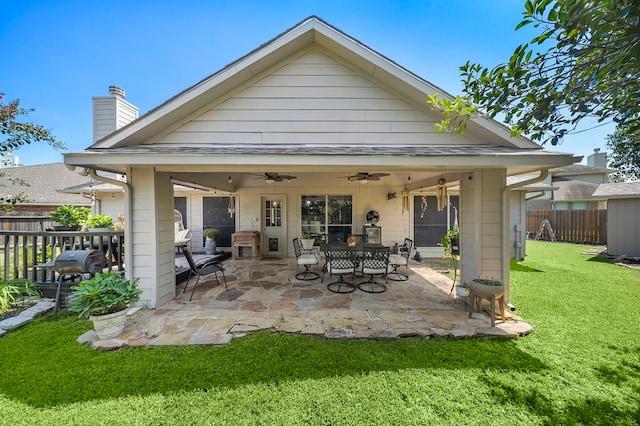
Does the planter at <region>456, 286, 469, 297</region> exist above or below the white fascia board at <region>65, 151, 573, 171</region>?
below

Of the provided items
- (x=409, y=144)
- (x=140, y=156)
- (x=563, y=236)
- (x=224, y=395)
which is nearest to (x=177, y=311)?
(x=224, y=395)

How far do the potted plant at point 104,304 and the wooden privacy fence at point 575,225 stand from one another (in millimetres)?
17166

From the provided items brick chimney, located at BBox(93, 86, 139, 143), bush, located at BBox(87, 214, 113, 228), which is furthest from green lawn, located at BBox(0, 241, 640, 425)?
brick chimney, located at BBox(93, 86, 139, 143)

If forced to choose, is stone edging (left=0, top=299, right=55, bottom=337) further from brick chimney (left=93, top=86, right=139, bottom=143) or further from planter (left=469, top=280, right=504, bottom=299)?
planter (left=469, top=280, right=504, bottom=299)

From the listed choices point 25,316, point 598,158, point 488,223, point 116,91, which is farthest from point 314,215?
point 598,158

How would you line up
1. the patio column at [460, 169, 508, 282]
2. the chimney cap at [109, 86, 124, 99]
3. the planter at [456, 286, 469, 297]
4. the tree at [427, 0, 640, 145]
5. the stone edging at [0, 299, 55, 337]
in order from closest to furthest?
the tree at [427, 0, 640, 145]
the stone edging at [0, 299, 55, 337]
the planter at [456, 286, 469, 297]
the patio column at [460, 169, 508, 282]
the chimney cap at [109, 86, 124, 99]

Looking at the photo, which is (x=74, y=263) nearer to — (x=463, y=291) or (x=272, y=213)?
(x=272, y=213)

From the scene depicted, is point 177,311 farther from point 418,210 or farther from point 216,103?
point 418,210

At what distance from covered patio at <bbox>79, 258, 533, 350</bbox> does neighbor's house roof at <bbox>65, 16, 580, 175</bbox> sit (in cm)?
242

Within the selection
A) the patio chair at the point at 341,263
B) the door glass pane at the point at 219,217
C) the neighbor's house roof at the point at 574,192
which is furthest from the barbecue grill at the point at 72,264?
the neighbor's house roof at the point at 574,192

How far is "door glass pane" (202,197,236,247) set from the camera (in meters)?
9.10

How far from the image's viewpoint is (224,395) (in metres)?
2.37

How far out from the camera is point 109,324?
329 cm

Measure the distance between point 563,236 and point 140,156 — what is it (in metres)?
17.7
